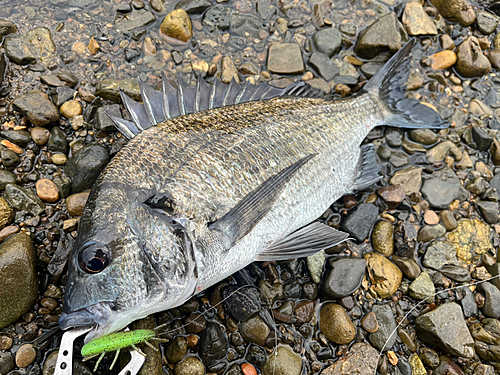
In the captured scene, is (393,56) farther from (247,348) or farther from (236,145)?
(247,348)

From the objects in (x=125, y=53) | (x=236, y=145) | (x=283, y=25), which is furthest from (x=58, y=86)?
(x=283, y=25)

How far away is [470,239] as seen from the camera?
3387 mm

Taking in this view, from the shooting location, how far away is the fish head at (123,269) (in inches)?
75.1

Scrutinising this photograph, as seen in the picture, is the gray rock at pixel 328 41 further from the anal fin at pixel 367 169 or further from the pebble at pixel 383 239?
the pebble at pixel 383 239

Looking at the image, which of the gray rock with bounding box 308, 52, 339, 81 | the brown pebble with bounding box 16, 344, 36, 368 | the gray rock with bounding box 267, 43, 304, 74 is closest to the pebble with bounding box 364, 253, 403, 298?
the gray rock with bounding box 308, 52, 339, 81

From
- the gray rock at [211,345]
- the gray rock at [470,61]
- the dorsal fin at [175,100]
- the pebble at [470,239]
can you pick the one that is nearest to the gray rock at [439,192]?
the pebble at [470,239]

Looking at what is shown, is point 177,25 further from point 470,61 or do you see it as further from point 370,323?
point 370,323

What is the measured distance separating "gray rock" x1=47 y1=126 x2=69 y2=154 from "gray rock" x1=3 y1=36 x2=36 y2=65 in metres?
0.87

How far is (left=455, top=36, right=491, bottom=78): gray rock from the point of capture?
12.8 ft

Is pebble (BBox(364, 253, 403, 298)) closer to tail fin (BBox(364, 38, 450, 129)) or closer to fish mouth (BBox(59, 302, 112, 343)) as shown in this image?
tail fin (BBox(364, 38, 450, 129))

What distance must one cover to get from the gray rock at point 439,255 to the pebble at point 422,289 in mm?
170

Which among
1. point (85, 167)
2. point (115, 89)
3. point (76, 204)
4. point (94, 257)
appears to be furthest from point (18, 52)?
point (94, 257)

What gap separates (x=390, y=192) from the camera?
332 cm

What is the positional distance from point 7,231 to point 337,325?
9.65 ft
